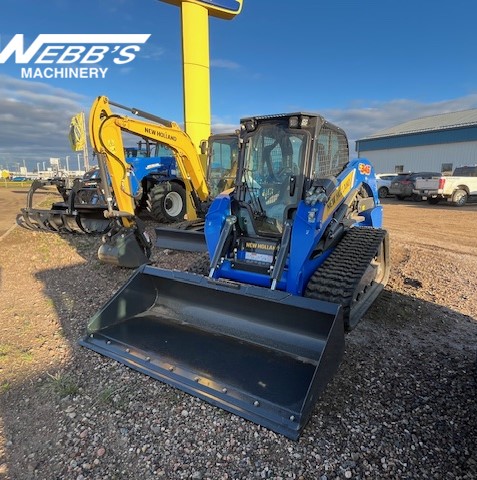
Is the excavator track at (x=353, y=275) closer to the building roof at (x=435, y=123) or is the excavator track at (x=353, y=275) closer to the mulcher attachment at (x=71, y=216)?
the mulcher attachment at (x=71, y=216)

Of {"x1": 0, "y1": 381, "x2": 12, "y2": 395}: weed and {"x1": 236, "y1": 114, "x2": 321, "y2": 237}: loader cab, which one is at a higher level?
{"x1": 236, "y1": 114, "x2": 321, "y2": 237}: loader cab

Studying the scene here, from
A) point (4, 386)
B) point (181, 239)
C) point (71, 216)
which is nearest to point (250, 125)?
point (181, 239)

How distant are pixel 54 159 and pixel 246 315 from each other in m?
36.8

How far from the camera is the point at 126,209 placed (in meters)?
6.49

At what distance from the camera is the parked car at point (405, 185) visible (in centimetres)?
1797

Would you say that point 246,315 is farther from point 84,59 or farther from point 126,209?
point 84,59

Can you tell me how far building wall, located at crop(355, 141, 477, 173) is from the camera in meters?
29.8

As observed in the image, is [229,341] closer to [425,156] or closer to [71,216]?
[71,216]

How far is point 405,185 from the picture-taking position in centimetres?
1833

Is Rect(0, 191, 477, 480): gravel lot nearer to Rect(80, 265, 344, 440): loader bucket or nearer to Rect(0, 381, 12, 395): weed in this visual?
Rect(0, 381, 12, 395): weed

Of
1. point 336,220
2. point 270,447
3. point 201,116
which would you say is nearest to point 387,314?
point 336,220

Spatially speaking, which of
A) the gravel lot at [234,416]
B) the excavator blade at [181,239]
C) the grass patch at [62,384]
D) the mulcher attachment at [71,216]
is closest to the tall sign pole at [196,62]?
the mulcher attachment at [71,216]

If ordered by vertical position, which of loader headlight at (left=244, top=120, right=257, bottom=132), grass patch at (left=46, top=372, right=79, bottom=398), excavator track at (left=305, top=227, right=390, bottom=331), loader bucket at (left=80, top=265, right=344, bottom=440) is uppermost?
loader headlight at (left=244, top=120, right=257, bottom=132)

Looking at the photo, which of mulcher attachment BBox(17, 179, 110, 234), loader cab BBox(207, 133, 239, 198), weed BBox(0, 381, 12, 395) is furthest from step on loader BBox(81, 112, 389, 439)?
mulcher attachment BBox(17, 179, 110, 234)
